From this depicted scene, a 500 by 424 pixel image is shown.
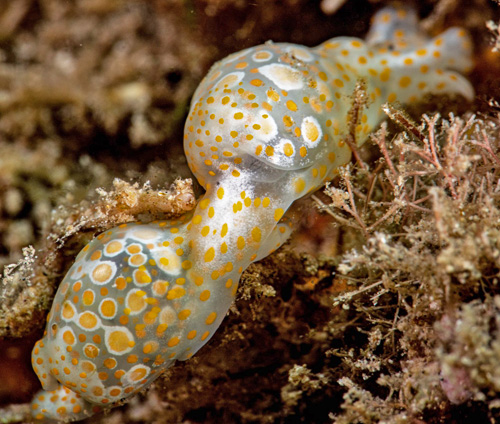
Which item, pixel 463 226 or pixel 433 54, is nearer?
pixel 463 226

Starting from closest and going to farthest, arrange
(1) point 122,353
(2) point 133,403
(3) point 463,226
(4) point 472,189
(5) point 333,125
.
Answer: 1. (3) point 463,226
2. (4) point 472,189
3. (1) point 122,353
4. (5) point 333,125
5. (2) point 133,403

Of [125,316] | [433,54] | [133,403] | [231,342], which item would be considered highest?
[433,54]

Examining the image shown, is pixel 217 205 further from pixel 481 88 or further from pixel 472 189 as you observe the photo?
pixel 481 88

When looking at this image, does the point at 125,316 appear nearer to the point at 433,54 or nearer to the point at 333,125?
the point at 333,125

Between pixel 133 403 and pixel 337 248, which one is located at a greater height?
pixel 337 248

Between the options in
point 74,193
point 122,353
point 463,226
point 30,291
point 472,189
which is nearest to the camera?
point 463,226

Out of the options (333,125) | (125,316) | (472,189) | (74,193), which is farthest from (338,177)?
(74,193)

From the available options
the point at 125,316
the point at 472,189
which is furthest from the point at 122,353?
the point at 472,189
